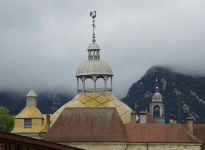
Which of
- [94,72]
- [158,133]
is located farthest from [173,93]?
[158,133]

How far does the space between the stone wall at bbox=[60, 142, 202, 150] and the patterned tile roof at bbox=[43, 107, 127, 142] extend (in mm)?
394

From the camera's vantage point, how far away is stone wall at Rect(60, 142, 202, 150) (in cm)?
6544

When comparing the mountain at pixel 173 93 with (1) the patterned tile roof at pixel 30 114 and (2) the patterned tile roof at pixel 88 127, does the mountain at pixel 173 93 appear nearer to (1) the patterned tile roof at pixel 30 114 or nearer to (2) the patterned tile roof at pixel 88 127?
(1) the patterned tile roof at pixel 30 114

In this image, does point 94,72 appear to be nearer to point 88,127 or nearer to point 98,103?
point 98,103

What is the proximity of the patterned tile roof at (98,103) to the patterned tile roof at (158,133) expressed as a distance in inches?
332

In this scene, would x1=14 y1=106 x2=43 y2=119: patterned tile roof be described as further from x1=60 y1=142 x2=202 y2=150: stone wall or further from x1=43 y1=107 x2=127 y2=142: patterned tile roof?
x1=60 y1=142 x2=202 y2=150: stone wall

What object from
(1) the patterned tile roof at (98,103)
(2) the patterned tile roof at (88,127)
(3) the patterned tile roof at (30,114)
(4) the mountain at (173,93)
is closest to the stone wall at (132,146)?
(2) the patterned tile roof at (88,127)

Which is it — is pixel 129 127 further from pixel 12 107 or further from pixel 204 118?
pixel 12 107

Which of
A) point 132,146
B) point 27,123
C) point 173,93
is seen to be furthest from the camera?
point 173,93

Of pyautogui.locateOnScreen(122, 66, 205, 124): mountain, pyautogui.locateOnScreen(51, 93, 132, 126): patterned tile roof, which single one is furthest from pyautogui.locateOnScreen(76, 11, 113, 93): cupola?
pyautogui.locateOnScreen(122, 66, 205, 124): mountain

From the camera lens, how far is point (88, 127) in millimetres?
67500

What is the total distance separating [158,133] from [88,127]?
7.33m

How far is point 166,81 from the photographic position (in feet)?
543

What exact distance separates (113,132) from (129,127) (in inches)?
124
